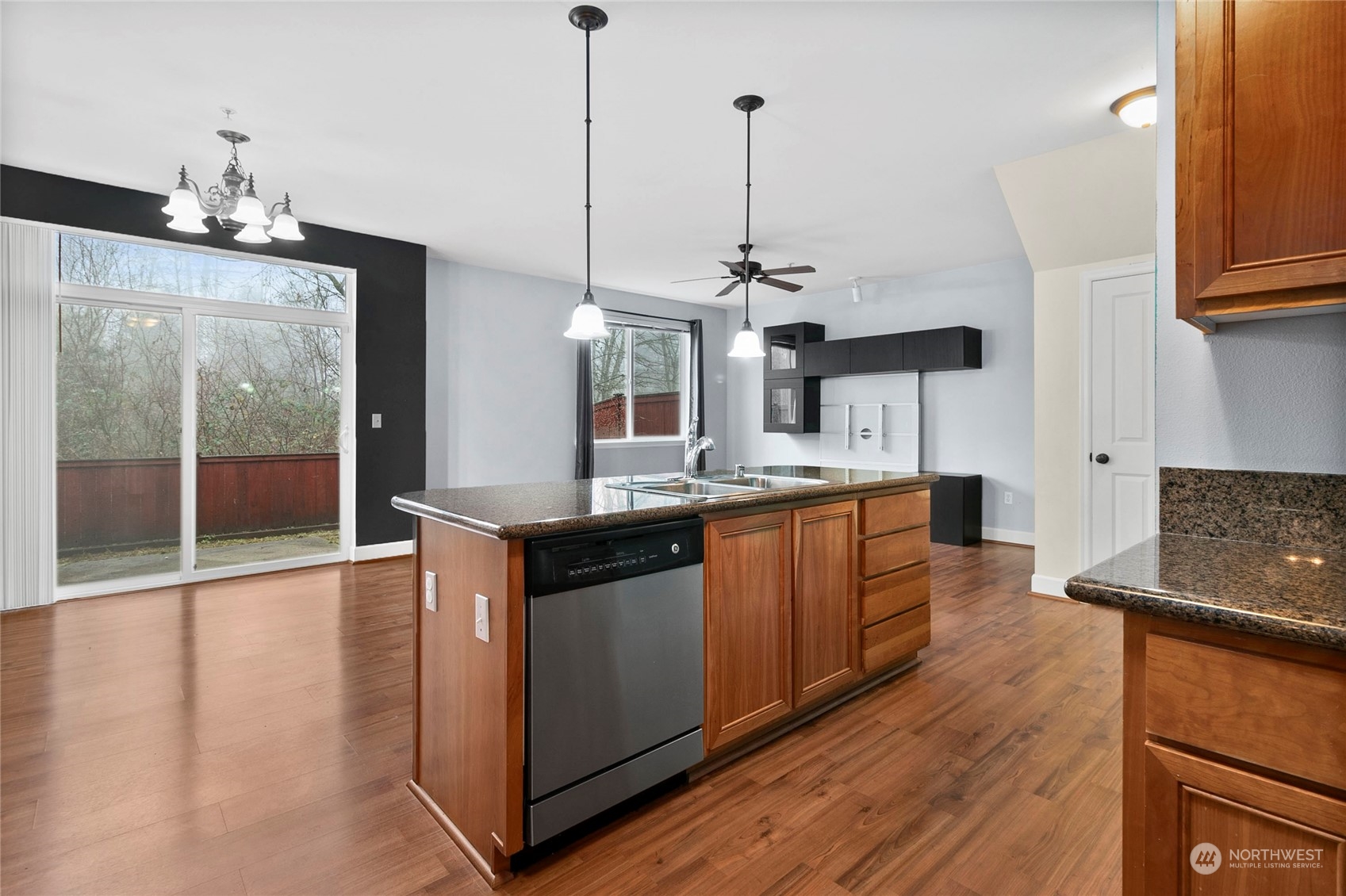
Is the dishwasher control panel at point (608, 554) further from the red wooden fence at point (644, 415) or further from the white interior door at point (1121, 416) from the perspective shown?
the red wooden fence at point (644, 415)

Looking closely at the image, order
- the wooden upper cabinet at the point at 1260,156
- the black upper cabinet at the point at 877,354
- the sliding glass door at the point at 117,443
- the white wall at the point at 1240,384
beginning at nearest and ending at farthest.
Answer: the wooden upper cabinet at the point at 1260,156 < the white wall at the point at 1240,384 < the sliding glass door at the point at 117,443 < the black upper cabinet at the point at 877,354

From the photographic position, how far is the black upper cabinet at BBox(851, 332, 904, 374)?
663cm

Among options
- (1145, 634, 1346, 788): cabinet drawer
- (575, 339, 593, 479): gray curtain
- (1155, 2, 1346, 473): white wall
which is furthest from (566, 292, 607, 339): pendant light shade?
(575, 339, 593, 479): gray curtain

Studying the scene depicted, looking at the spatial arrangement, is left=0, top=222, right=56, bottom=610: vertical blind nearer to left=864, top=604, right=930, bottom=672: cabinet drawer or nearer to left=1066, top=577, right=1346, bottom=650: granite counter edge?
left=864, top=604, right=930, bottom=672: cabinet drawer

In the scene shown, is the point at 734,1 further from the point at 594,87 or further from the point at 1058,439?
the point at 1058,439

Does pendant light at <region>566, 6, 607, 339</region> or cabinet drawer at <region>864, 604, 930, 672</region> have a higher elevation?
pendant light at <region>566, 6, 607, 339</region>

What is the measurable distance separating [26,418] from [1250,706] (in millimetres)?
5627

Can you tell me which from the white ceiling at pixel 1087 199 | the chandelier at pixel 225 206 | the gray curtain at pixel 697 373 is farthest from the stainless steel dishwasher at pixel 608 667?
the gray curtain at pixel 697 373

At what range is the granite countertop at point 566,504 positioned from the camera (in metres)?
1.62

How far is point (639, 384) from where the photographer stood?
791 centimetres

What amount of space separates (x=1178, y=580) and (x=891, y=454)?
20.0 ft

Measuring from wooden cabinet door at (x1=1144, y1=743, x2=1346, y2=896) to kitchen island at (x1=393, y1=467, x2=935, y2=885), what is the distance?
→ 118cm

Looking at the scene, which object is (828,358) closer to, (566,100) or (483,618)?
(566,100)

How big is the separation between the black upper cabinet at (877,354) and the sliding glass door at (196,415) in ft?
16.2
